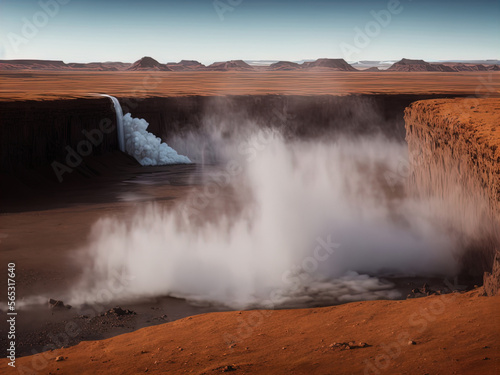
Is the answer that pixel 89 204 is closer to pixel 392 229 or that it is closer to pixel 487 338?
pixel 392 229

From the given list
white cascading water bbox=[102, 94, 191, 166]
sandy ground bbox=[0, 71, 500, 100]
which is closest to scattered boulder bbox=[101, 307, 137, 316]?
sandy ground bbox=[0, 71, 500, 100]

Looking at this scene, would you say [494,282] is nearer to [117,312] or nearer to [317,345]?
[317,345]

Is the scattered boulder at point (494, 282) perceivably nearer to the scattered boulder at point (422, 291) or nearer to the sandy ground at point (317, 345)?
the sandy ground at point (317, 345)

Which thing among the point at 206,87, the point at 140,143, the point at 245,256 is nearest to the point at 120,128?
the point at 140,143

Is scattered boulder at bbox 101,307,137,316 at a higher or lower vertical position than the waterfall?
lower

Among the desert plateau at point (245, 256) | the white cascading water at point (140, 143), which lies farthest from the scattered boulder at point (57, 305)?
the white cascading water at point (140, 143)

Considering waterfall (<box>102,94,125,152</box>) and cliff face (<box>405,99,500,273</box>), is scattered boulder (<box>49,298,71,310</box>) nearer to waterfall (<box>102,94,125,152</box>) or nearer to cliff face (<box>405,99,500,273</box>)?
cliff face (<box>405,99,500,273</box>)
